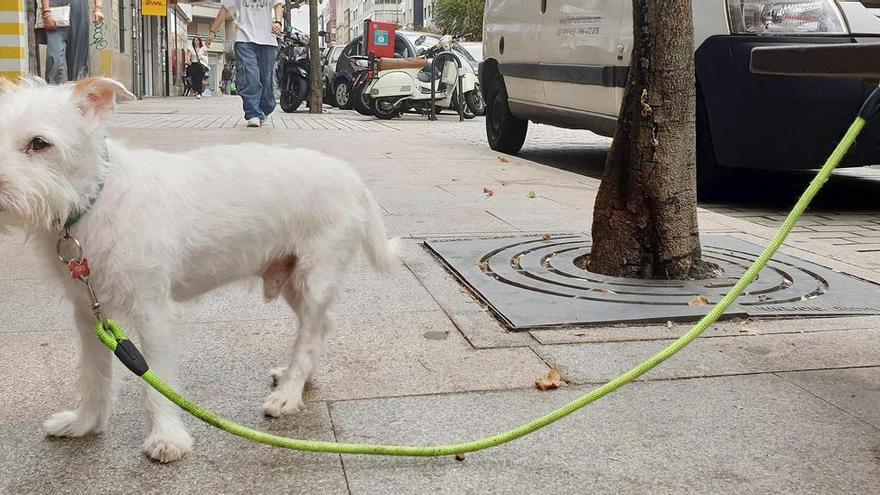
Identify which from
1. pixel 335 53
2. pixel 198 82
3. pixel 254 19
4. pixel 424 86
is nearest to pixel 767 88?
pixel 254 19

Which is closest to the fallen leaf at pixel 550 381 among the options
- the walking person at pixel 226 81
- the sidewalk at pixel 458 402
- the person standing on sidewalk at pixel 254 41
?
the sidewalk at pixel 458 402

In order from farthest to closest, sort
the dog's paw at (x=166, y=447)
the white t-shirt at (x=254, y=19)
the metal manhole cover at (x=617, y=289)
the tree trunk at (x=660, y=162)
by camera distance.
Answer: the white t-shirt at (x=254, y=19) < the tree trunk at (x=660, y=162) < the metal manhole cover at (x=617, y=289) < the dog's paw at (x=166, y=447)

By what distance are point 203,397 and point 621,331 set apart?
168cm

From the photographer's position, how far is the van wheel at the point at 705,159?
681 cm

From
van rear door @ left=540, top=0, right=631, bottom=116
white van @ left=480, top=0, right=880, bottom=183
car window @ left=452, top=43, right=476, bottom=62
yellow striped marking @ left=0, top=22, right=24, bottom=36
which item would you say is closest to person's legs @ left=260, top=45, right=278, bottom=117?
yellow striped marking @ left=0, top=22, right=24, bottom=36

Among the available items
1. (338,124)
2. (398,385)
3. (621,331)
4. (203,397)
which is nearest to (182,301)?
(203,397)

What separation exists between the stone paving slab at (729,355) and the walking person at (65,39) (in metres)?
6.31

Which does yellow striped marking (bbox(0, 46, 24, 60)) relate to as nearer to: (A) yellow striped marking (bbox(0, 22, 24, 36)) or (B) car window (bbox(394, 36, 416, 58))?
(A) yellow striped marking (bbox(0, 22, 24, 36))

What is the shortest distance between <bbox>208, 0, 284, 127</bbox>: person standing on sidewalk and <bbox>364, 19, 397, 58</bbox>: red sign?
8166 mm

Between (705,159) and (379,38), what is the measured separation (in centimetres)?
1550

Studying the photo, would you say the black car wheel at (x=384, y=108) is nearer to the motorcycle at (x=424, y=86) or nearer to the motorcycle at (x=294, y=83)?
the motorcycle at (x=424, y=86)

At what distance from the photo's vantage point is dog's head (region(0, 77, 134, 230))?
2121 millimetres

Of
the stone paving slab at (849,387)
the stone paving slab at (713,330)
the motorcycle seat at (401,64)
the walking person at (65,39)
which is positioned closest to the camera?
the stone paving slab at (849,387)

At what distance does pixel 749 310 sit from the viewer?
12.7 feet
